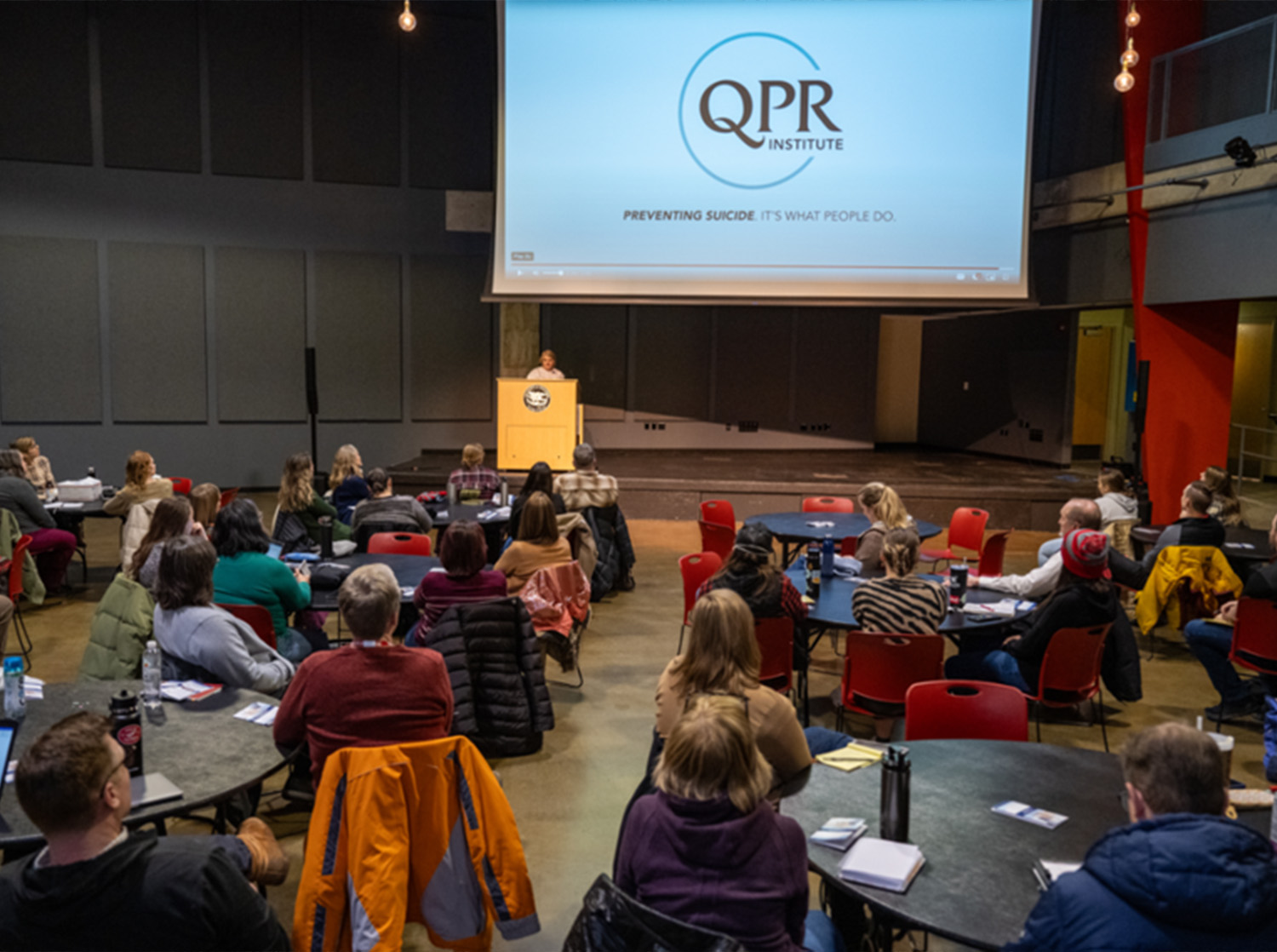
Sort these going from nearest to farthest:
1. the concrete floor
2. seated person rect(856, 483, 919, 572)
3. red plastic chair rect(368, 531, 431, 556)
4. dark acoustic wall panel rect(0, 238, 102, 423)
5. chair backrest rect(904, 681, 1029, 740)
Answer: chair backrest rect(904, 681, 1029, 740) → the concrete floor → seated person rect(856, 483, 919, 572) → red plastic chair rect(368, 531, 431, 556) → dark acoustic wall panel rect(0, 238, 102, 423)

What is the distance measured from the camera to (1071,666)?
4.60m

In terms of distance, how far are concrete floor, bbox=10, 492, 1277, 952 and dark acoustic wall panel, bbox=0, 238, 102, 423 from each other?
4.47 m

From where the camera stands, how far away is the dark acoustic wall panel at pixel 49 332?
484 inches

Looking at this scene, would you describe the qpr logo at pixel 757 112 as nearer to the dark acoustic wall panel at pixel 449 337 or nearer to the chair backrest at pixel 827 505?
the chair backrest at pixel 827 505

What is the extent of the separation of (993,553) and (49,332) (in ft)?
37.7

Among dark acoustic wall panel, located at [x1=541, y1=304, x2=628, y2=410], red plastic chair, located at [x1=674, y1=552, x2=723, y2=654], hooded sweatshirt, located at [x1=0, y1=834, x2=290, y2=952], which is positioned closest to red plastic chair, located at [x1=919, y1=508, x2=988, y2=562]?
red plastic chair, located at [x1=674, y1=552, x2=723, y2=654]

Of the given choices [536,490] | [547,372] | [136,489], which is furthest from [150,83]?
[536,490]

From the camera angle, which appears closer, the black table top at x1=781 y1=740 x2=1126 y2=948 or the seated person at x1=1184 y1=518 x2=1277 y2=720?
the black table top at x1=781 y1=740 x2=1126 y2=948

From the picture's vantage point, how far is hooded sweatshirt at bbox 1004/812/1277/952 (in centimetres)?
168

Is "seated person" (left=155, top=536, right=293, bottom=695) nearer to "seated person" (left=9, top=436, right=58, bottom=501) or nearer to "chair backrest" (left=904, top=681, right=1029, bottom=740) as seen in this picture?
"chair backrest" (left=904, top=681, right=1029, bottom=740)

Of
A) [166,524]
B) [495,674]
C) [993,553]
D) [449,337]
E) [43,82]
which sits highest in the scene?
[43,82]

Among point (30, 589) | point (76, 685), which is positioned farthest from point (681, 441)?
point (76, 685)

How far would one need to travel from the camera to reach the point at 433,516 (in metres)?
7.45

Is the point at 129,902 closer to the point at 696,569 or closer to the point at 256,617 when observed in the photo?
the point at 256,617
